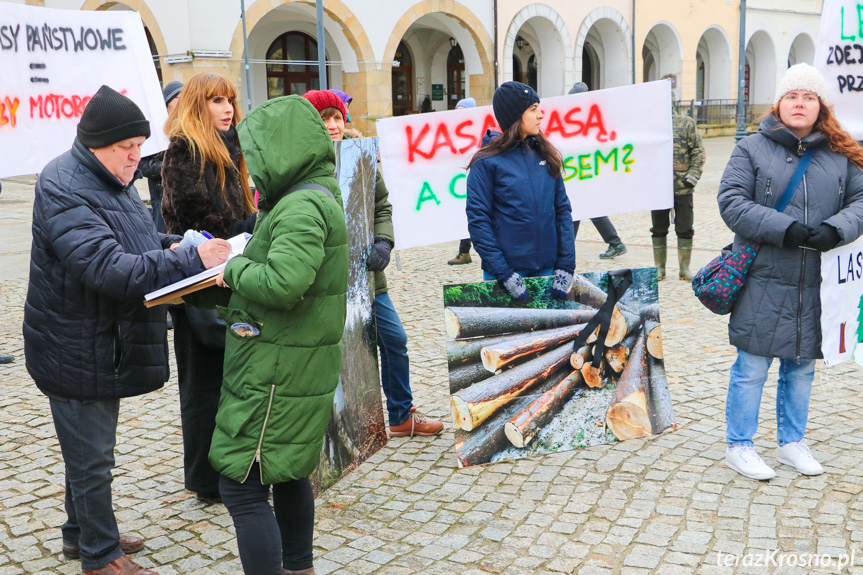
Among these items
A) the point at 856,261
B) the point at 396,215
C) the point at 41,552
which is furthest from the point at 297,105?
the point at 396,215

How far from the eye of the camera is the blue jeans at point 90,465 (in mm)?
3006

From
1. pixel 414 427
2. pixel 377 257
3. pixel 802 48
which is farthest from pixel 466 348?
pixel 802 48

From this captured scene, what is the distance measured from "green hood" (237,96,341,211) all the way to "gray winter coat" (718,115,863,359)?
2.02 metres

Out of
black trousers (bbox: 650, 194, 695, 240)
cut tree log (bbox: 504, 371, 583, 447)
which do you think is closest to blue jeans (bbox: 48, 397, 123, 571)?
cut tree log (bbox: 504, 371, 583, 447)

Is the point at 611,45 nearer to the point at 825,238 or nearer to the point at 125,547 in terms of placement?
the point at 825,238

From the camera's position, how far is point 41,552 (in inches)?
133

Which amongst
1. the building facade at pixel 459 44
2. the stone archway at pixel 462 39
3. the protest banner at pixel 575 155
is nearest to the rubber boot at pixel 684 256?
the protest banner at pixel 575 155

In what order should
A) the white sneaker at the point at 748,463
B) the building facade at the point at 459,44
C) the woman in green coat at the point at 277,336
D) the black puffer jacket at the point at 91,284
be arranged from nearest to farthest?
1. the woman in green coat at the point at 277,336
2. the black puffer jacket at the point at 91,284
3. the white sneaker at the point at 748,463
4. the building facade at the point at 459,44

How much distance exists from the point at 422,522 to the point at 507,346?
973 millimetres

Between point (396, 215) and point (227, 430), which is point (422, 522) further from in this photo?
point (396, 215)

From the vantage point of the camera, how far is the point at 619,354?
434cm

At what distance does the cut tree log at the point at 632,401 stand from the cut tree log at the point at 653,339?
0.04 meters

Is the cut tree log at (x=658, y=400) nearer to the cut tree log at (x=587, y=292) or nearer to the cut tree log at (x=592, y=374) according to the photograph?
the cut tree log at (x=592, y=374)

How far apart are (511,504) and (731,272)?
143 centimetres
